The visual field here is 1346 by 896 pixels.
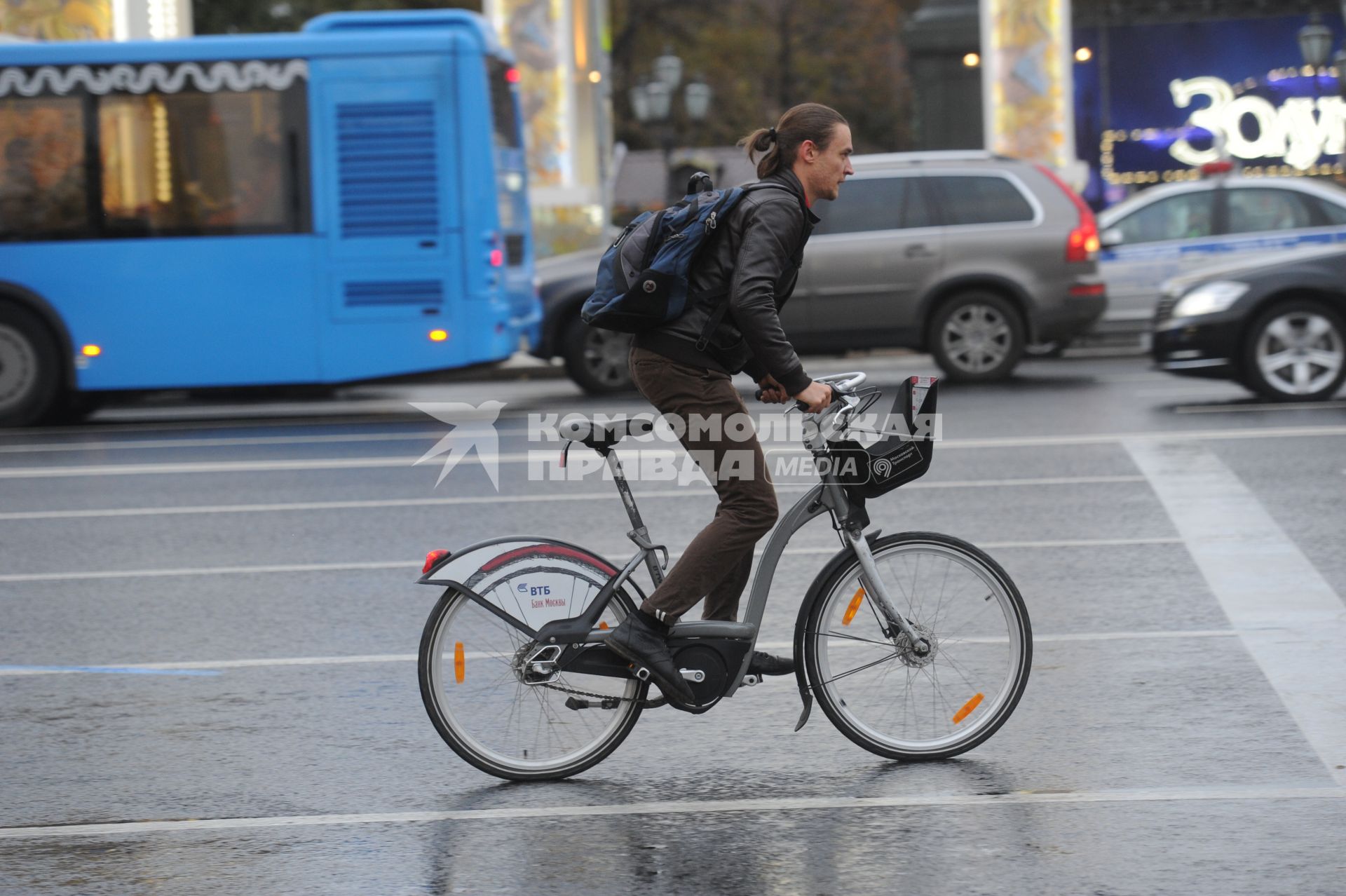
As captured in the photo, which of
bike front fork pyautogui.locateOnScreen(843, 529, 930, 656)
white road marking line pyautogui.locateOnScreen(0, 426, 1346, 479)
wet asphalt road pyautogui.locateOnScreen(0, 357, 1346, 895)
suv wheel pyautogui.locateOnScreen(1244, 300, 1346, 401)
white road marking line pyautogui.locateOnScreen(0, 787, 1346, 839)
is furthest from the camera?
suv wheel pyautogui.locateOnScreen(1244, 300, 1346, 401)

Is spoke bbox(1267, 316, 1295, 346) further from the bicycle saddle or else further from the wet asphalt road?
the bicycle saddle

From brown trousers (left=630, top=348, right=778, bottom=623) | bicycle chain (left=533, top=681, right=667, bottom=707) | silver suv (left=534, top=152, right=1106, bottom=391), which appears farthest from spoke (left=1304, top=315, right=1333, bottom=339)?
bicycle chain (left=533, top=681, right=667, bottom=707)

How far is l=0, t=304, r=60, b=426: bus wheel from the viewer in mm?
14352

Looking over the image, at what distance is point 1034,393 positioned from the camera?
1450cm

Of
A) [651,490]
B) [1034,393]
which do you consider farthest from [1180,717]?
[1034,393]

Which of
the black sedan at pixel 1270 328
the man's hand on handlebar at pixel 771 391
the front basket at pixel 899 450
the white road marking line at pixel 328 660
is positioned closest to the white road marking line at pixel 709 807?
the front basket at pixel 899 450

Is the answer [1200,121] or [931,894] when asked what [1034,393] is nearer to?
[931,894]

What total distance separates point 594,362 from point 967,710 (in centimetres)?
1081

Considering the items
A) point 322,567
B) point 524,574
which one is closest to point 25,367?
point 322,567

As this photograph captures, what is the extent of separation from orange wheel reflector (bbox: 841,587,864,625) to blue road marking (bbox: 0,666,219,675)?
2.48 metres

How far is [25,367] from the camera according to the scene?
1438 centimetres

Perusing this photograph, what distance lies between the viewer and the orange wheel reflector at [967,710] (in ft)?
16.2

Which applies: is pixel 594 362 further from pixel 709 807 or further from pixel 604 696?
pixel 709 807

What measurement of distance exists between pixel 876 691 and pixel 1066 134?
22698 mm
